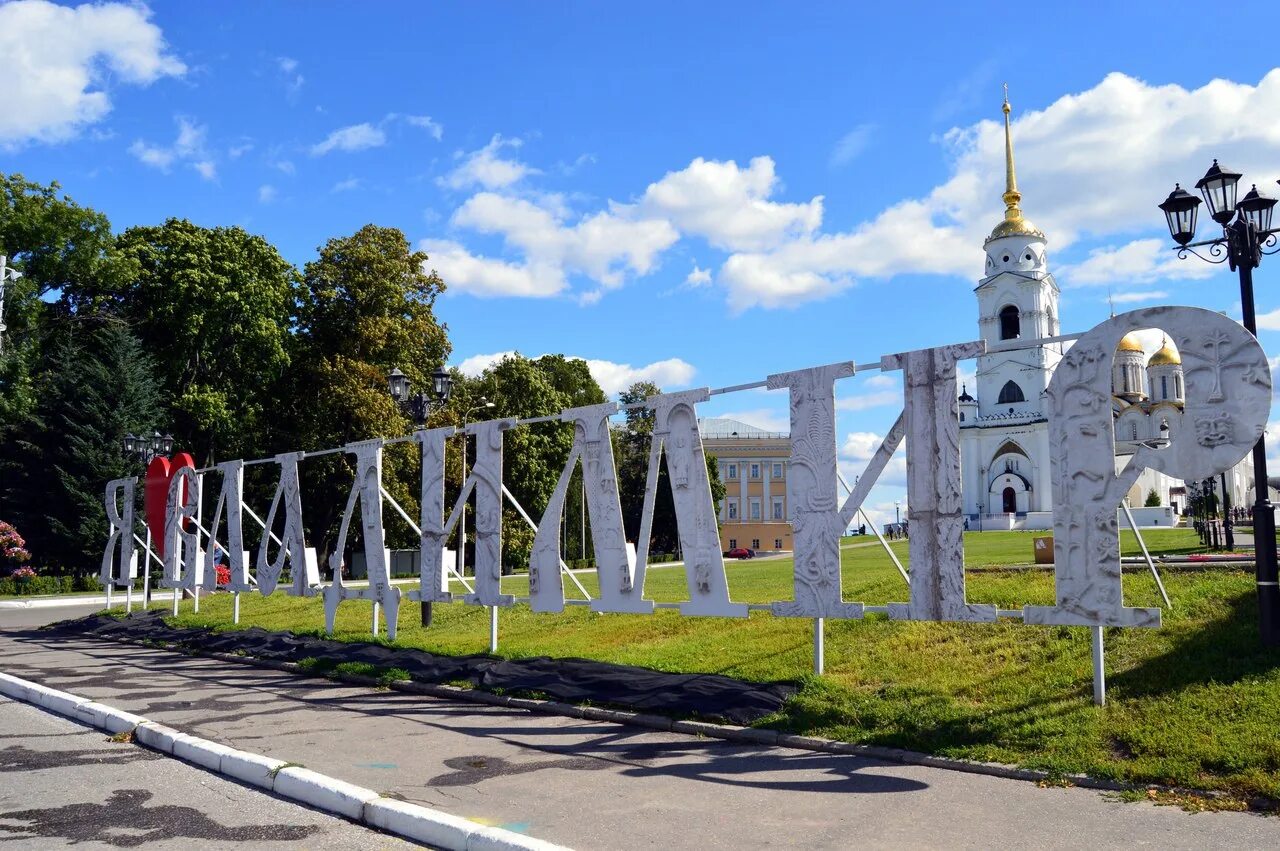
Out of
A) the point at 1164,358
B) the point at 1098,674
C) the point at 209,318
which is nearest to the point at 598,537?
the point at 1098,674

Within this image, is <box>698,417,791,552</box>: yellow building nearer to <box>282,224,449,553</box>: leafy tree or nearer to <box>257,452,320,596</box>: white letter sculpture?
<box>282,224,449,553</box>: leafy tree

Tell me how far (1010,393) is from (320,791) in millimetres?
78810

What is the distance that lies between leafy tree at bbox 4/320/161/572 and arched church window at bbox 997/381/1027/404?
62.5 meters

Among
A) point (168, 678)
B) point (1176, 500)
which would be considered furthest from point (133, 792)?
point (1176, 500)

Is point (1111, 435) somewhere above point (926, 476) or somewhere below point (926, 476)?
above

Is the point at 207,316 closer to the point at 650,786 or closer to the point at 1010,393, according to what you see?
the point at 650,786

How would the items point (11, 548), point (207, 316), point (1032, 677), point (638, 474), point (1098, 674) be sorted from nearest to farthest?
point (1098, 674), point (1032, 677), point (11, 548), point (207, 316), point (638, 474)

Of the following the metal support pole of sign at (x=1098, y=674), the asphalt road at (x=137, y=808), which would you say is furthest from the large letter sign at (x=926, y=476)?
the asphalt road at (x=137, y=808)

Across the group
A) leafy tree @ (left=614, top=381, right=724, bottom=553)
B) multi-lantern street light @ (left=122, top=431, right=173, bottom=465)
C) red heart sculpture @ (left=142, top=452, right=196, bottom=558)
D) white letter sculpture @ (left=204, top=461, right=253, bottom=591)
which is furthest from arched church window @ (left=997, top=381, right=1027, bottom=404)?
white letter sculpture @ (left=204, top=461, right=253, bottom=591)

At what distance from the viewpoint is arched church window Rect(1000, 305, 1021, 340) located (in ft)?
255

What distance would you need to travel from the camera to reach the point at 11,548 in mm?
37188

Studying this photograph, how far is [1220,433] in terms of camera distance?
8.12 m

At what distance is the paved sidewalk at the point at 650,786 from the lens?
615 cm

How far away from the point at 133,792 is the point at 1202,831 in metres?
7.49
